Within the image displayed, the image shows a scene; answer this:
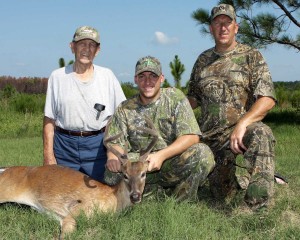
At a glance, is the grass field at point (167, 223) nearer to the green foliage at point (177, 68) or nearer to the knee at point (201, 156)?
the knee at point (201, 156)

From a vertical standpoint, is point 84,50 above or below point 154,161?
above

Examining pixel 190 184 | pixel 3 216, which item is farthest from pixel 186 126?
pixel 3 216

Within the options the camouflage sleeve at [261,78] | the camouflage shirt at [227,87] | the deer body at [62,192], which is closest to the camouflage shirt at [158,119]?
the camouflage shirt at [227,87]

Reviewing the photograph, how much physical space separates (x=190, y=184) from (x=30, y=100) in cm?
Result: 1449

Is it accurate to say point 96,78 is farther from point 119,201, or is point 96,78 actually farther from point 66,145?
point 119,201

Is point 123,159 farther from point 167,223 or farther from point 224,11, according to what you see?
point 224,11

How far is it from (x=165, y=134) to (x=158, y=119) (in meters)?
0.19

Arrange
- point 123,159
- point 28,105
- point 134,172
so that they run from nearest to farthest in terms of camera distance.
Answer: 1. point 134,172
2. point 123,159
3. point 28,105

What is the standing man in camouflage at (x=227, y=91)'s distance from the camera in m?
5.52

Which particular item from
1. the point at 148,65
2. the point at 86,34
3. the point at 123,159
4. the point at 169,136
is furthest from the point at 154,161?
the point at 86,34

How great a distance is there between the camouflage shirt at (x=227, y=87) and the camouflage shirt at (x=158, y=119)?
0.54m

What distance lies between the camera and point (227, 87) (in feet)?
19.4

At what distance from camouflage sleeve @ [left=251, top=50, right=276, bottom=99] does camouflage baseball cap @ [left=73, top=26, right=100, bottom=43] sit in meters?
1.87

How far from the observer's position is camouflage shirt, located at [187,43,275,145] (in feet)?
19.1
